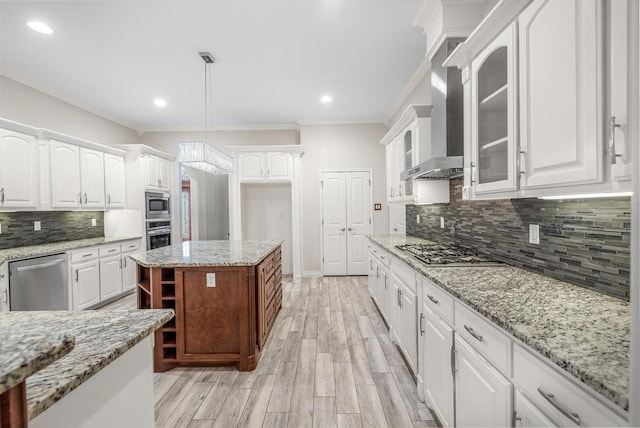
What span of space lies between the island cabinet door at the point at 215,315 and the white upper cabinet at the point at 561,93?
2.10m

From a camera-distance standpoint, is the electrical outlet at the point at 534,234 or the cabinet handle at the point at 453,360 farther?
the electrical outlet at the point at 534,234

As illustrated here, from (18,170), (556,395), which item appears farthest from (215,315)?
(18,170)

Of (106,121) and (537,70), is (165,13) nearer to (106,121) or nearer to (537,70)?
(537,70)

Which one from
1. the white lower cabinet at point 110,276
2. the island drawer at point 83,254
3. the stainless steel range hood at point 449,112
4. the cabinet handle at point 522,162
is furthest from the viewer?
the white lower cabinet at point 110,276

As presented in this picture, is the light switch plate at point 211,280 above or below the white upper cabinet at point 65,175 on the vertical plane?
below

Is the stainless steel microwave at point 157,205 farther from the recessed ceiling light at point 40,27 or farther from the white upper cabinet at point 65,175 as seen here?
the recessed ceiling light at point 40,27

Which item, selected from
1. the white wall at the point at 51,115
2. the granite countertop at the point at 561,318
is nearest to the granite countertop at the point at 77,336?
the granite countertop at the point at 561,318

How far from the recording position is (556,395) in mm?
880

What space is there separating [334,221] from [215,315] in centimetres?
354

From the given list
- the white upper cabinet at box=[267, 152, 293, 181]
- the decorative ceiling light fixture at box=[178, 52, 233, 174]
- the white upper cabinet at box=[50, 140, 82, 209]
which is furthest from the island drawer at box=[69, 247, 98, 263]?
the white upper cabinet at box=[267, 152, 293, 181]

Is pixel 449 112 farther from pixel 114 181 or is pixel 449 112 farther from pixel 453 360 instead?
pixel 114 181

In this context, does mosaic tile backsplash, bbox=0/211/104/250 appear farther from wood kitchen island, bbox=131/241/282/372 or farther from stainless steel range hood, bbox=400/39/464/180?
stainless steel range hood, bbox=400/39/464/180

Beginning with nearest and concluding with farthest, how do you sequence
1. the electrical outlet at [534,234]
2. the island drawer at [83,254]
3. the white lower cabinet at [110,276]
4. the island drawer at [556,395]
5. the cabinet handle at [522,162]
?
the island drawer at [556,395] → the cabinet handle at [522,162] → the electrical outlet at [534,234] → the island drawer at [83,254] → the white lower cabinet at [110,276]

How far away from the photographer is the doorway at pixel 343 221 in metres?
5.79
